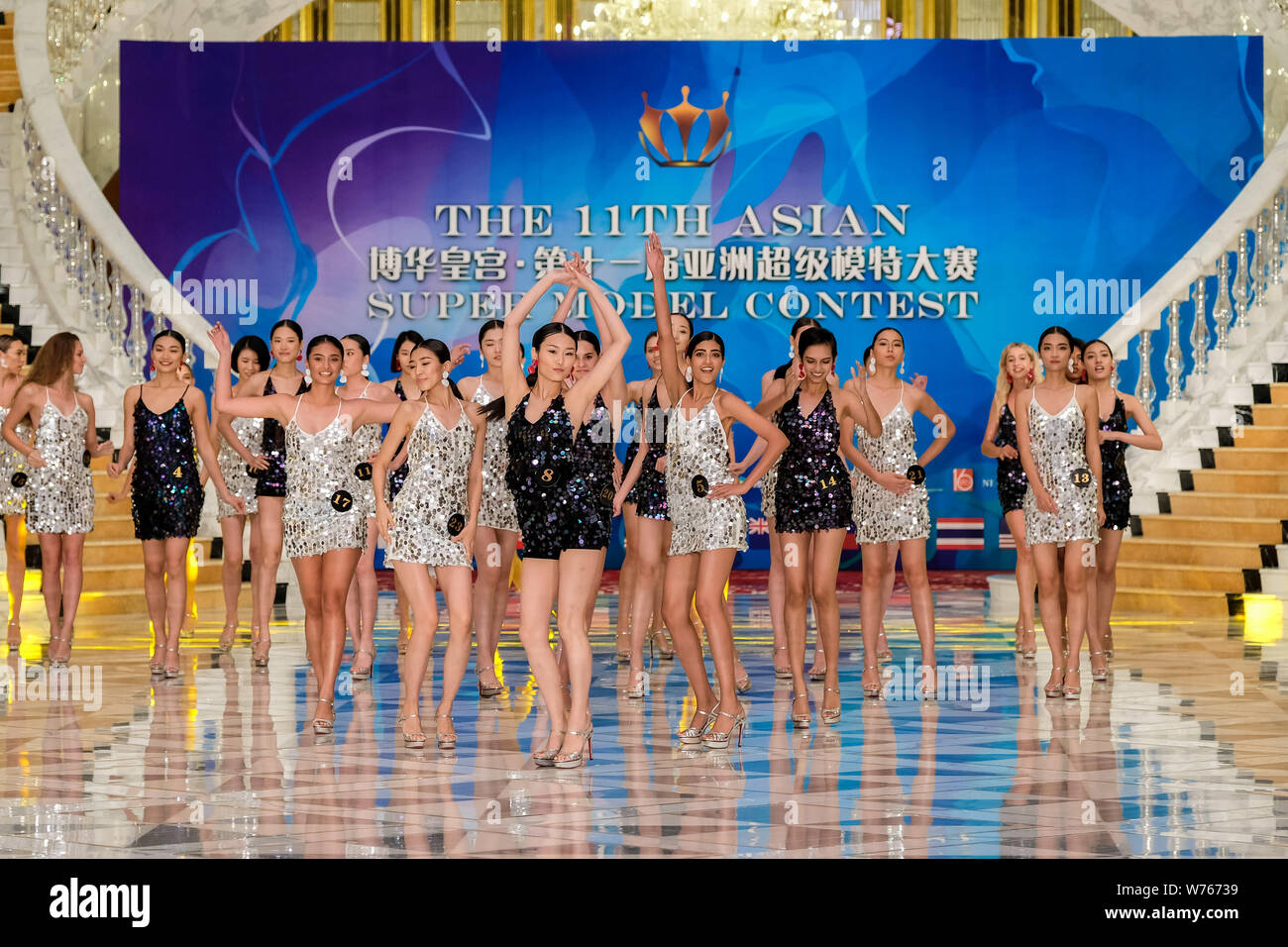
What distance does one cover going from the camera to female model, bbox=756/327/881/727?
20.5ft

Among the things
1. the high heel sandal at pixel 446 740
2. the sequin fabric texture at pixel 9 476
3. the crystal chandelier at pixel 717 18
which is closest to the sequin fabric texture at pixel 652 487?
the high heel sandal at pixel 446 740

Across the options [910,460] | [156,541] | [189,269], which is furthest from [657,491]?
[189,269]

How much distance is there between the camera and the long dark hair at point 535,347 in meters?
5.37

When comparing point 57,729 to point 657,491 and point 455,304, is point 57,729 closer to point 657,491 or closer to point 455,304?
point 657,491

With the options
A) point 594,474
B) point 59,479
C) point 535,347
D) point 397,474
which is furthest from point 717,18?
point 594,474

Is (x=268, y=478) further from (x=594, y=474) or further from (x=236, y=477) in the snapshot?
(x=594, y=474)

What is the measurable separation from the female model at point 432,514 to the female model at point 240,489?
87.0 inches

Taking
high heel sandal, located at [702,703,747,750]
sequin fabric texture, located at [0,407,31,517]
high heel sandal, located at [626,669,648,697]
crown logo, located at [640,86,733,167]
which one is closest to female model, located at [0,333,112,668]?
sequin fabric texture, located at [0,407,31,517]

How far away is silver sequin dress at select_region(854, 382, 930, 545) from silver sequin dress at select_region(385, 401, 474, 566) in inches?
79.9

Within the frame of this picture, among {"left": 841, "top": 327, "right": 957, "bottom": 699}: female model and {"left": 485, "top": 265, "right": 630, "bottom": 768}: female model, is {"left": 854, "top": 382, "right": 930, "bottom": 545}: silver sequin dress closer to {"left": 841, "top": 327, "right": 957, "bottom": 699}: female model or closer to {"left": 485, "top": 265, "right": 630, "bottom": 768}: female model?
{"left": 841, "top": 327, "right": 957, "bottom": 699}: female model

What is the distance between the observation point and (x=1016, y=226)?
13.6 meters

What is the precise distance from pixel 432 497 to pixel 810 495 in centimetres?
142
